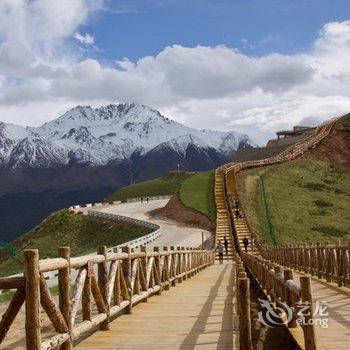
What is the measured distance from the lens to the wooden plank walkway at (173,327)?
344 inches

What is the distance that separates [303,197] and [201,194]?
14475mm

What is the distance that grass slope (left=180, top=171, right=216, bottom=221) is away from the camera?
69344 millimetres

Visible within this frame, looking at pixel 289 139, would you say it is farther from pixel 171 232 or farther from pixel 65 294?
pixel 65 294

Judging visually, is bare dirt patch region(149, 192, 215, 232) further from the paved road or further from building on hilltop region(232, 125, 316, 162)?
building on hilltop region(232, 125, 316, 162)

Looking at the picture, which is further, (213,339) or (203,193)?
(203,193)

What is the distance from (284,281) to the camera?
381 inches

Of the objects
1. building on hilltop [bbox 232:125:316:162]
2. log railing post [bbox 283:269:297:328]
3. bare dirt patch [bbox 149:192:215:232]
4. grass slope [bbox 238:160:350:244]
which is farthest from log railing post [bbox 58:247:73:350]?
building on hilltop [bbox 232:125:316:162]

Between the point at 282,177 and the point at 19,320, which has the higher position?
the point at 282,177

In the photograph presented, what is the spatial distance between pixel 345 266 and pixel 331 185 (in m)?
59.3

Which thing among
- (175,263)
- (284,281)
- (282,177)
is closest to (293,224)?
(282,177)

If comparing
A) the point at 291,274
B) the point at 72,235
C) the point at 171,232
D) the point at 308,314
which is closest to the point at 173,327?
the point at 291,274

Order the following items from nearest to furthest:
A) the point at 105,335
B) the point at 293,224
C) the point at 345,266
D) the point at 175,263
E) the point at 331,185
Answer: the point at 105,335, the point at 345,266, the point at 175,263, the point at 293,224, the point at 331,185

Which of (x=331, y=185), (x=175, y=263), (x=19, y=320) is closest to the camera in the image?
(x=19, y=320)

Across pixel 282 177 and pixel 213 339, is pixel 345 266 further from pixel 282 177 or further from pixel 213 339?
pixel 282 177
